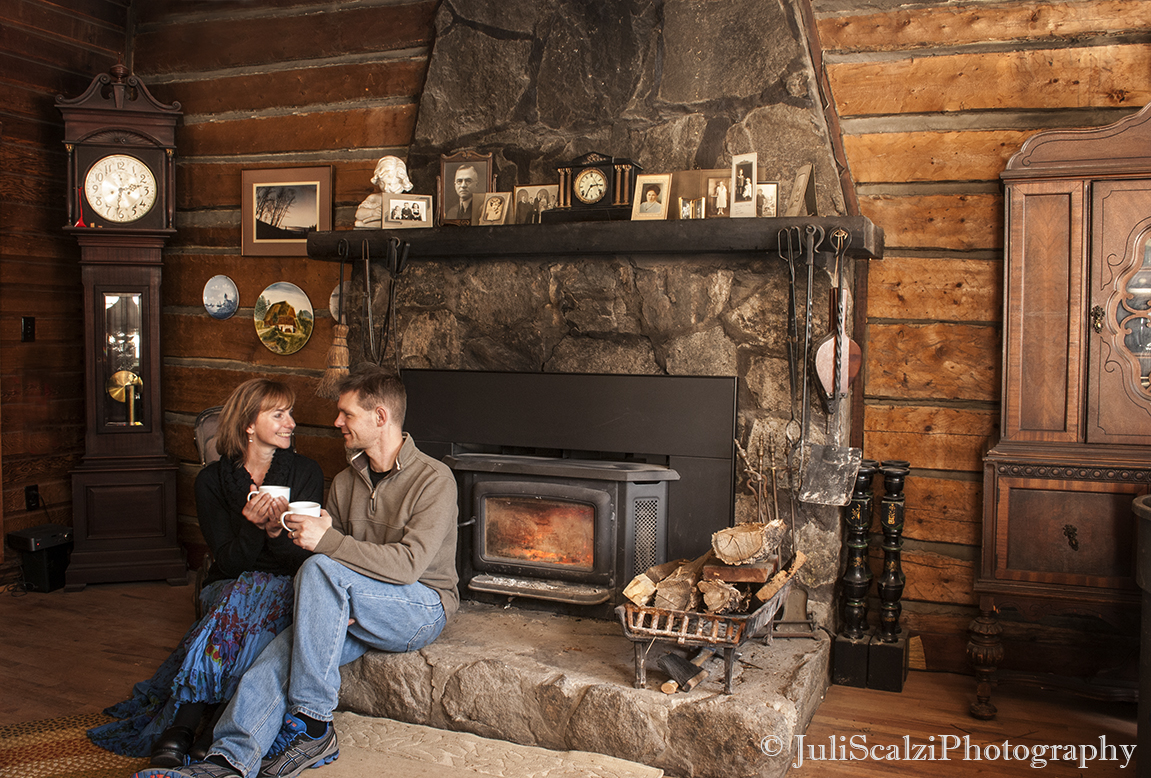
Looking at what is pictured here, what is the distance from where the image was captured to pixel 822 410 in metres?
2.91

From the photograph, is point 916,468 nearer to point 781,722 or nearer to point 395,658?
point 781,722

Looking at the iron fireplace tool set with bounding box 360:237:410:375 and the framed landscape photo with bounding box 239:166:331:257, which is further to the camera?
the framed landscape photo with bounding box 239:166:331:257

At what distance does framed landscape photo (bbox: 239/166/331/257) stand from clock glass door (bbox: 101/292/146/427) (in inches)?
23.9

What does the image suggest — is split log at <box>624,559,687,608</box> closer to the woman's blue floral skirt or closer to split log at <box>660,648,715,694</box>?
split log at <box>660,648,715,694</box>

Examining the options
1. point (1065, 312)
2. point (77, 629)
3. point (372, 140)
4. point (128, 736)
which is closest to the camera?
point (128, 736)

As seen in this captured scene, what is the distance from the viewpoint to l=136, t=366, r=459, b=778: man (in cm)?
228

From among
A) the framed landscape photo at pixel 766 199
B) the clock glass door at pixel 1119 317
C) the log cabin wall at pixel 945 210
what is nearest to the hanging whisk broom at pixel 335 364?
the framed landscape photo at pixel 766 199

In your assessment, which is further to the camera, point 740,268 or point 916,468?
point 916,468

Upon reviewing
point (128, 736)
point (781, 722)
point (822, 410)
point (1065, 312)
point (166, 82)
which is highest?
point (166, 82)

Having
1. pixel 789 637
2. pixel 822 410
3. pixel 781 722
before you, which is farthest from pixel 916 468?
pixel 781 722

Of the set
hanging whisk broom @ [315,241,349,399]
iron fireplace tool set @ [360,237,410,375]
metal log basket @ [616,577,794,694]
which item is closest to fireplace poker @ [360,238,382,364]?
iron fireplace tool set @ [360,237,410,375]

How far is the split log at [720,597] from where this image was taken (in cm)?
250

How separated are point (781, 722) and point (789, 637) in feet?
2.04

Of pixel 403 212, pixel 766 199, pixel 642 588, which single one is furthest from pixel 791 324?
pixel 403 212
